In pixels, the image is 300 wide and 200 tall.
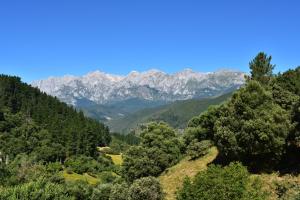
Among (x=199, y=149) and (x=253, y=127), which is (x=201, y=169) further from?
(x=253, y=127)

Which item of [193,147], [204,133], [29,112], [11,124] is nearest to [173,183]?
[193,147]

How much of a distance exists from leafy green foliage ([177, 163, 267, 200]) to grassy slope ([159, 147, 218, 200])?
20.6 meters

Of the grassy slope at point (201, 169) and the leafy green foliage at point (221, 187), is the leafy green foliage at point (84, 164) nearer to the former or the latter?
the grassy slope at point (201, 169)

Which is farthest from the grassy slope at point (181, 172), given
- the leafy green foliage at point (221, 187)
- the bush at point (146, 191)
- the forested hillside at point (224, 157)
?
the leafy green foliage at point (221, 187)

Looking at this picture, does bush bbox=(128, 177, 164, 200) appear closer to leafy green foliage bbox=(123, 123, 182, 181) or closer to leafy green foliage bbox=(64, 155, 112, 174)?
leafy green foliage bbox=(123, 123, 182, 181)

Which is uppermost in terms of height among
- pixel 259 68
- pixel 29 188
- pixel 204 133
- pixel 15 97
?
pixel 15 97

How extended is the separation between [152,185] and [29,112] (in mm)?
141856

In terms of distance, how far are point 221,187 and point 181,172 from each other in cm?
2993

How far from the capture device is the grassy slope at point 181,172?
54.5 metres

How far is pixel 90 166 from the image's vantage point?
13788cm

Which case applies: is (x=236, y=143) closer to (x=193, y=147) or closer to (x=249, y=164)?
(x=249, y=164)

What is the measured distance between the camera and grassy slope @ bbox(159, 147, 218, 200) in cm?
5447

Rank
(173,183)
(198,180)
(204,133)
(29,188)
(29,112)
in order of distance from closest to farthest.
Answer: (198,180), (29,188), (173,183), (204,133), (29,112)

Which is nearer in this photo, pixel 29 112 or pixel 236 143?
pixel 236 143
